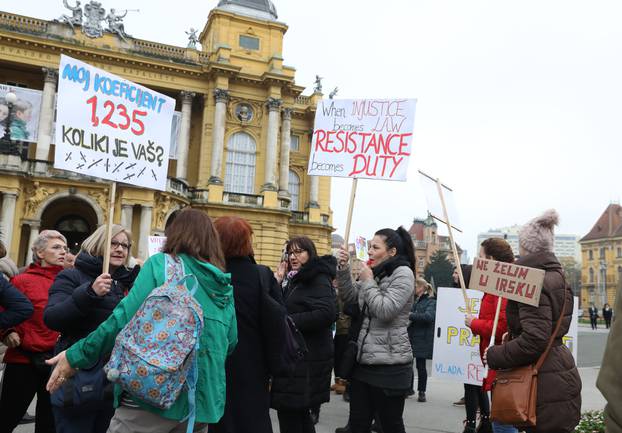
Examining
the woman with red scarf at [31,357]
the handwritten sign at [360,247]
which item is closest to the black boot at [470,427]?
the woman with red scarf at [31,357]

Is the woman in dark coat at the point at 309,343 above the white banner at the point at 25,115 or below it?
below

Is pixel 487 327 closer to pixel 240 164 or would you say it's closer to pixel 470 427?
pixel 470 427

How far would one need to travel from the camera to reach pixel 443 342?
7168 mm

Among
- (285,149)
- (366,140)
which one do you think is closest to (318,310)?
(366,140)

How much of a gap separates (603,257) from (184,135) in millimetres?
80989

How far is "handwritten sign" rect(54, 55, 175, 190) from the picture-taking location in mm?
4211

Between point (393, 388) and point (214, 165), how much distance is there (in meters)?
27.4

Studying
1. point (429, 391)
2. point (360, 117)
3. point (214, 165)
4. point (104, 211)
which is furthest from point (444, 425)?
point (214, 165)

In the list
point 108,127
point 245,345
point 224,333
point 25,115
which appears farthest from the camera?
point 25,115

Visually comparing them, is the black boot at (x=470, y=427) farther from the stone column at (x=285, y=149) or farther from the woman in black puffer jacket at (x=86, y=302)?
the stone column at (x=285, y=149)

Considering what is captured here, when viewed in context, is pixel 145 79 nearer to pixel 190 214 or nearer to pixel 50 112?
pixel 50 112

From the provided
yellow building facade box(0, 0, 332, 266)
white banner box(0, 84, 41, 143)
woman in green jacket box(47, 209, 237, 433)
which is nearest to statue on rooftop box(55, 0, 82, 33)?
yellow building facade box(0, 0, 332, 266)

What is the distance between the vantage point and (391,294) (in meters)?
4.38

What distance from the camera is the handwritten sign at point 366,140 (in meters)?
6.23
